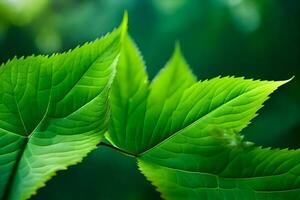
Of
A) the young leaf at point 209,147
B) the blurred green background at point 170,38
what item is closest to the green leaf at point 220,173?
the young leaf at point 209,147

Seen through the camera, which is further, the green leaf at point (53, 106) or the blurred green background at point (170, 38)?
the blurred green background at point (170, 38)

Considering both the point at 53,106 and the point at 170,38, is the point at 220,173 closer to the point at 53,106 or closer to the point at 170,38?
the point at 53,106

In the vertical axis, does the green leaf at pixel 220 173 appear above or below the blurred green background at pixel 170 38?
below

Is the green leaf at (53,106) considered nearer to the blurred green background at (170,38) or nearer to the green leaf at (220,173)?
the green leaf at (220,173)

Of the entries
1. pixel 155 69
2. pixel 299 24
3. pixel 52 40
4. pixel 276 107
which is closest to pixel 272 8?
pixel 299 24

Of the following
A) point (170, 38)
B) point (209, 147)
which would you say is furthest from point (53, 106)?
point (170, 38)

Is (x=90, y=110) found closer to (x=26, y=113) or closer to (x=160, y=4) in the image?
(x=26, y=113)
